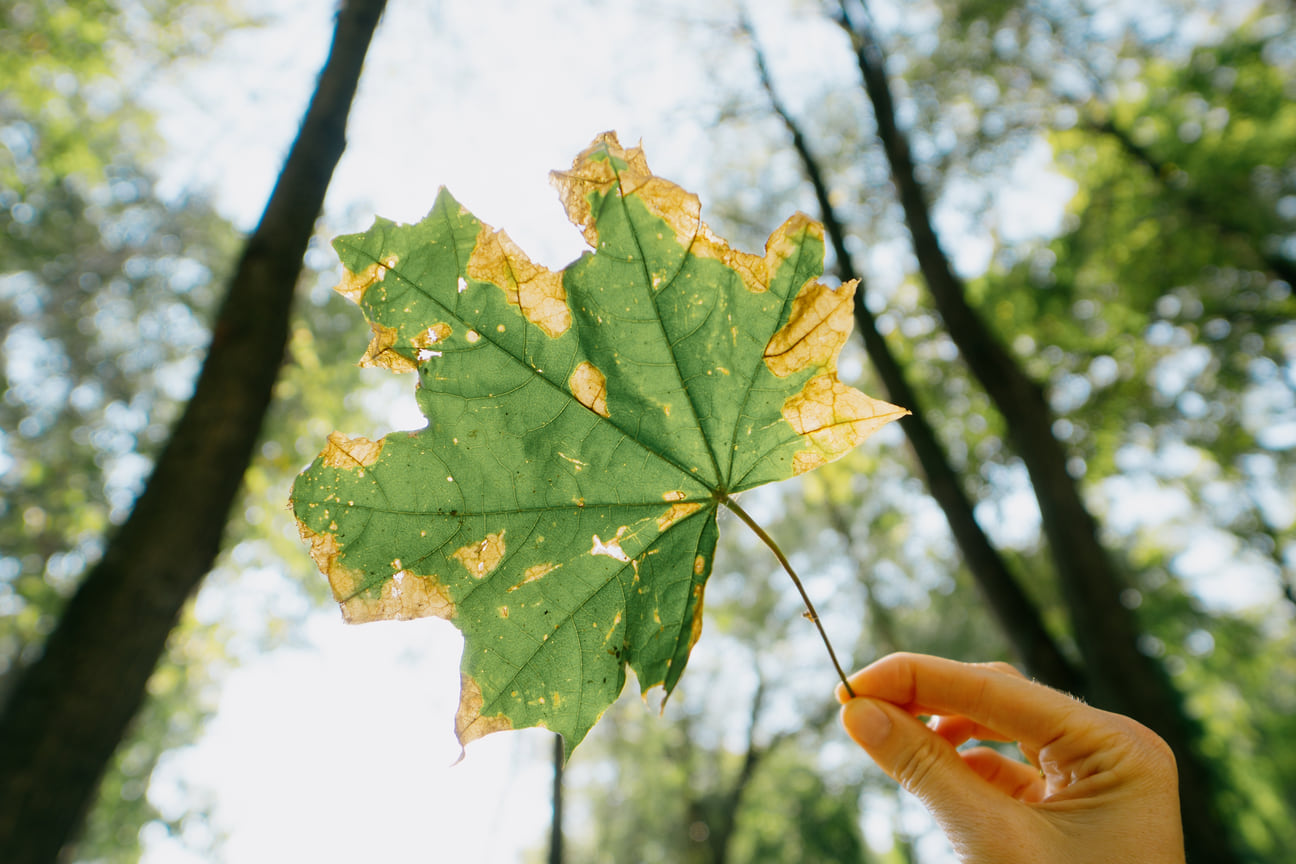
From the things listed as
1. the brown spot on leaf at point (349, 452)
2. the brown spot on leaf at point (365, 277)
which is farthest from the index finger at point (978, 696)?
the brown spot on leaf at point (365, 277)

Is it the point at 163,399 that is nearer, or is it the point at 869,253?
the point at 869,253

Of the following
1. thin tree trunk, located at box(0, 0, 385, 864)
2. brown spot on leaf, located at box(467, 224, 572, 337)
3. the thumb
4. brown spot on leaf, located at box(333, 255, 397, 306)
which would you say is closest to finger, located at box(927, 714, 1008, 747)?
the thumb

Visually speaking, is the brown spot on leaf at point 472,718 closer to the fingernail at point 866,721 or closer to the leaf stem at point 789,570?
the leaf stem at point 789,570

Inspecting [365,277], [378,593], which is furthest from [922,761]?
[365,277]

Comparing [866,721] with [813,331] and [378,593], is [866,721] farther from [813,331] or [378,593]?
[378,593]

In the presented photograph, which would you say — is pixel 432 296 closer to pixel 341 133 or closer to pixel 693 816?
pixel 341 133

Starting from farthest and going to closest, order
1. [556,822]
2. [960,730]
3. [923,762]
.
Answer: [556,822]
[960,730]
[923,762]

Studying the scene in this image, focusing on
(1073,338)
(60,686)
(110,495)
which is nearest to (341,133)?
(60,686)
